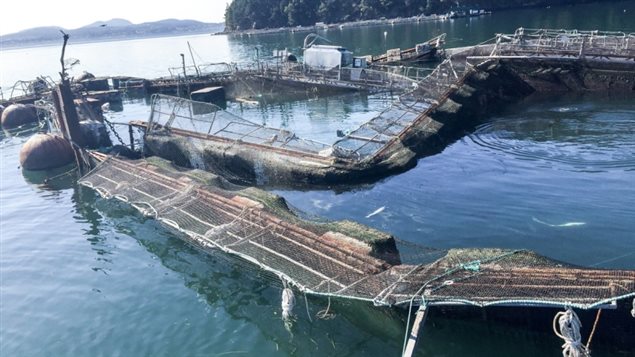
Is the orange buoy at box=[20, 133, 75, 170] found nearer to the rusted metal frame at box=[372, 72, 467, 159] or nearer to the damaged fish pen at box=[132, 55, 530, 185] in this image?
the damaged fish pen at box=[132, 55, 530, 185]

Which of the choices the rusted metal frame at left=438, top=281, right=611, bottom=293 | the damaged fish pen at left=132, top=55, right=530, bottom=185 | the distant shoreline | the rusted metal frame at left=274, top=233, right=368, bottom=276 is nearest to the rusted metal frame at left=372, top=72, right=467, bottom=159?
the damaged fish pen at left=132, top=55, right=530, bottom=185

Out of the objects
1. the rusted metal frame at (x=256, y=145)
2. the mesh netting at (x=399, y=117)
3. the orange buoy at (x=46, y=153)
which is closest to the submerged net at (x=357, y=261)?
the rusted metal frame at (x=256, y=145)

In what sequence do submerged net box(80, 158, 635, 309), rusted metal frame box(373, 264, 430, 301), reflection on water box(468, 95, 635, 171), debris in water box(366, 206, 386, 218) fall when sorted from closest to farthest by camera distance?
submerged net box(80, 158, 635, 309)
rusted metal frame box(373, 264, 430, 301)
debris in water box(366, 206, 386, 218)
reflection on water box(468, 95, 635, 171)

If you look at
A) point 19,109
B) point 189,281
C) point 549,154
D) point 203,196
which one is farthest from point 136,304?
point 19,109

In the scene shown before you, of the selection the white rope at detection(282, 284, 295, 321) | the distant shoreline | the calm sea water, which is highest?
the distant shoreline

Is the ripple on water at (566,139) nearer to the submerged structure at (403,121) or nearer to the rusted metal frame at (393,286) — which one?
the submerged structure at (403,121)

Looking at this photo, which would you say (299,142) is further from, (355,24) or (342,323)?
(355,24)

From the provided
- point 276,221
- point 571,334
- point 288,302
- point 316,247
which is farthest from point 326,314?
point 571,334
